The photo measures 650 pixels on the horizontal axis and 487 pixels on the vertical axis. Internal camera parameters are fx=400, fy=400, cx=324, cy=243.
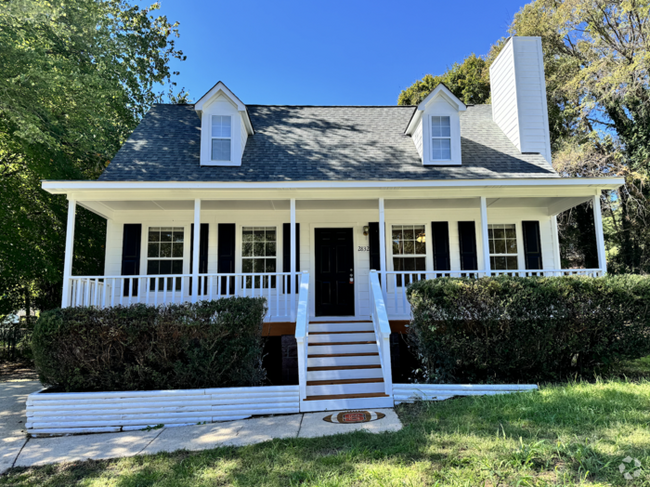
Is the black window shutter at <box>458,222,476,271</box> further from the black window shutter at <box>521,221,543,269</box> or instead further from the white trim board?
the white trim board

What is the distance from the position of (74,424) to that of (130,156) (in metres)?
6.16

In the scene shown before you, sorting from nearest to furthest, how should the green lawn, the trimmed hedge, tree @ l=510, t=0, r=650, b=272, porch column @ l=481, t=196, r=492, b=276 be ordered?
the green lawn < the trimmed hedge < porch column @ l=481, t=196, r=492, b=276 < tree @ l=510, t=0, r=650, b=272

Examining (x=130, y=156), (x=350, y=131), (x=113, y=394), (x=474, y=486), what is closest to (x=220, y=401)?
(x=113, y=394)

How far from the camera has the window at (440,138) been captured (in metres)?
9.66

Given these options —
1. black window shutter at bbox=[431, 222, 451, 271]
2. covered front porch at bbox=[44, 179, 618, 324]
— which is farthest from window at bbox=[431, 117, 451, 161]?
black window shutter at bbox=[431, 222, 451, 271]

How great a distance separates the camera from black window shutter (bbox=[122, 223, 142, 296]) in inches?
366

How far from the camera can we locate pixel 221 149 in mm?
9680

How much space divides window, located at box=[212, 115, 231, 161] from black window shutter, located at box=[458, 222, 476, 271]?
19.5ft

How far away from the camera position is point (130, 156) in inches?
376

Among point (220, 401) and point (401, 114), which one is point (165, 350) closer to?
point (220, 401)

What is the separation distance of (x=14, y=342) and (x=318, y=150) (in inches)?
419

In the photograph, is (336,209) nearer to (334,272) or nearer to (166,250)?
(334,272)

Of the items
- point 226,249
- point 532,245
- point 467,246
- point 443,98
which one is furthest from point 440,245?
point 226,249

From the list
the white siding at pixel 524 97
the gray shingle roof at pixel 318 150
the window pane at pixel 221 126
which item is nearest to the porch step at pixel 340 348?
the gray shingle roof at pixel 318 150
